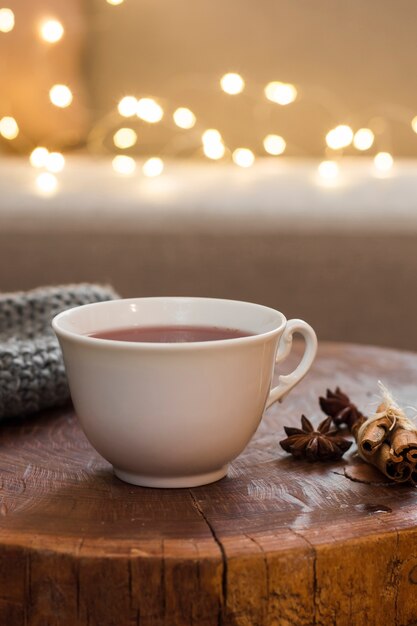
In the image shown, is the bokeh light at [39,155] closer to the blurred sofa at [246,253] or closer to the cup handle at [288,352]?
the blurred sofa at [246,253]

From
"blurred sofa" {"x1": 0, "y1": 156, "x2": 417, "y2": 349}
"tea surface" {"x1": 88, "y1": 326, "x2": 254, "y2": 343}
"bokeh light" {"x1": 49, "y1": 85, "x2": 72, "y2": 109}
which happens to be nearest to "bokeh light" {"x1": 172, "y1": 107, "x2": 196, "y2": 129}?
"bokeh light" {"x1": 49, "y1": 85, "x2": 72, "y2": 109}

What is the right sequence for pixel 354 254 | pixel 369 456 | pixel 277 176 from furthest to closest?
pixel 277 176
pixel 354 254
pixel 369 456

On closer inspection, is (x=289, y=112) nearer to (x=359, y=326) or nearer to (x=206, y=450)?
(x=359, y=326)

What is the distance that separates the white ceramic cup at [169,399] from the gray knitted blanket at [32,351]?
165 mm

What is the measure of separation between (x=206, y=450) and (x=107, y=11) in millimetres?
1807

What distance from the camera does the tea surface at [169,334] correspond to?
0.71m

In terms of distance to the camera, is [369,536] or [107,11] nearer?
[369,536]

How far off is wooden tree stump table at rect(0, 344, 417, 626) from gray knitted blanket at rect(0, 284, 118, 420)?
0.52 ft

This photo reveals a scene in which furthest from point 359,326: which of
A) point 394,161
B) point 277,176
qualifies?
point 394,161

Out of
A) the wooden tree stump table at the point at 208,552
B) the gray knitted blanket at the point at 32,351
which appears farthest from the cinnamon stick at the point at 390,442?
the gray knitted blanket at the point at 32,351

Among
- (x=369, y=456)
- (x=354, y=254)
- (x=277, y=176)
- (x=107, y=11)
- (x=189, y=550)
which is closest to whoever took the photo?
(x=189, y=550)

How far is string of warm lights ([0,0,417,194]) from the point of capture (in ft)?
6.85

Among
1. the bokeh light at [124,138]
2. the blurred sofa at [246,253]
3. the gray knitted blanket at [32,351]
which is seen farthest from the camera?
the bokeh light at [124,138]

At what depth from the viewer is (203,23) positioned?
2197 millimetres
